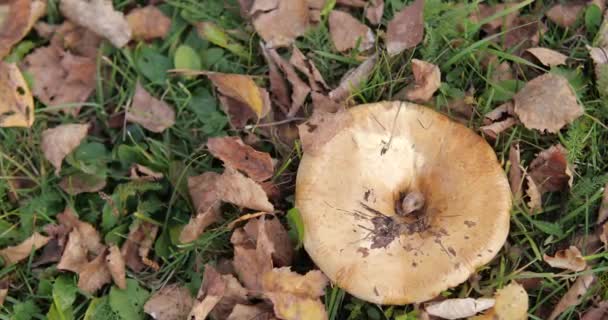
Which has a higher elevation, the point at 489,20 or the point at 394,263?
the point at 489,20

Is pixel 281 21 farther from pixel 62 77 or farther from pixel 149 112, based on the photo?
pixel 62 77

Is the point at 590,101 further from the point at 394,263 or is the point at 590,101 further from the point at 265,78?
the point at 265,78

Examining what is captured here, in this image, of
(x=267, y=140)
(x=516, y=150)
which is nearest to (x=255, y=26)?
(x=267, y=140)

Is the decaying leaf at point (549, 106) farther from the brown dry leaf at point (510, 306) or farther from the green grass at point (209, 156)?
the brown dry leaf at point (510, 306)

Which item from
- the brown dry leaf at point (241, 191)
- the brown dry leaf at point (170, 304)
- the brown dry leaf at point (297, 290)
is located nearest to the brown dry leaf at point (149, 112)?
the brown dry leaf at point (241, 191)

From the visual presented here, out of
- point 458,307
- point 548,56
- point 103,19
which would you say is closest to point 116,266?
point 103,19
